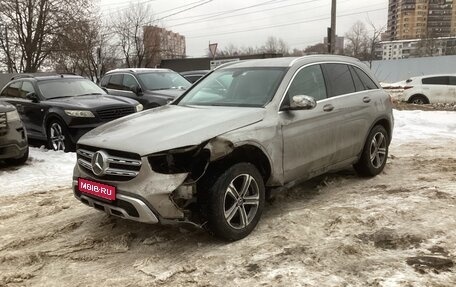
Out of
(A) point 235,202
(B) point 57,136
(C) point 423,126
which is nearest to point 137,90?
(B) point 57,136

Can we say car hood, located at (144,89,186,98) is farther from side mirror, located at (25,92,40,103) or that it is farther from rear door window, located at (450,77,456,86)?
rear door window, located at (450,77,456,86)

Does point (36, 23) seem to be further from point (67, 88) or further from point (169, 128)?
point (169, 128)

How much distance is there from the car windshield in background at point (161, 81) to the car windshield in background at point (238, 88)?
6.16 metres

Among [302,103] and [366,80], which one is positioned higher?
[366,80]

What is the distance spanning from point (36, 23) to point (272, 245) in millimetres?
33610

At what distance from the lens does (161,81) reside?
11.9 m

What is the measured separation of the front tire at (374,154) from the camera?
607 centimetres

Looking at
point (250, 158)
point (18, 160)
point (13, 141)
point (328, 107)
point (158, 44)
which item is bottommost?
point (18, 160)

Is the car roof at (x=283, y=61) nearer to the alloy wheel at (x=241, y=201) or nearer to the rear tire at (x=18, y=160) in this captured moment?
the alloy wheel at (x=241, y=201)

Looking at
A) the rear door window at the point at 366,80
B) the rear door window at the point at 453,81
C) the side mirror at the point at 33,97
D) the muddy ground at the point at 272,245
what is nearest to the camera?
the muddy ground at the point at 272,245

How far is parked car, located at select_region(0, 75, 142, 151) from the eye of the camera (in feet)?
29.0

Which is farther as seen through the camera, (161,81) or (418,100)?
(418,100)

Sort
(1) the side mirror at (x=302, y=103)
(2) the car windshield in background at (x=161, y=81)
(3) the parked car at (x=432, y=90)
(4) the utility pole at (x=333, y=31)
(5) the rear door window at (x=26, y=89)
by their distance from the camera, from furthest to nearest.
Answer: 1. (4) the utility pole at (x=333, y=31)
2. (3) the parked car at (x=432, y=90)
3. (2) the car windshield in background at (x=161, y=81)
4. (5) the rear door window at (x=26, y=89)
5. (1) the side mirror at (x=302, y=103)

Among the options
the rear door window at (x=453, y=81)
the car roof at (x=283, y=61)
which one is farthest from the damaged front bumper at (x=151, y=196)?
the rear door window at (x=453, y=81)
